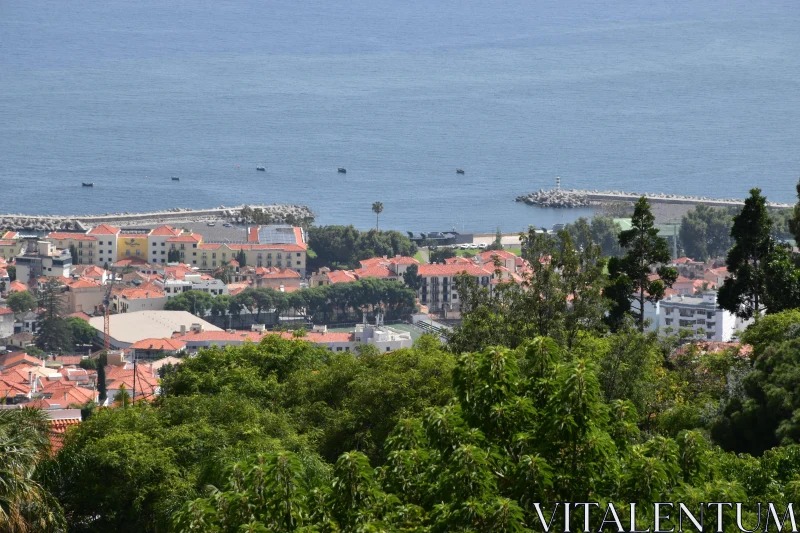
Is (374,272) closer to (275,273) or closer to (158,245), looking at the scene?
(275,273)

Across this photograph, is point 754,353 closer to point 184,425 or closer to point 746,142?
point 184,425

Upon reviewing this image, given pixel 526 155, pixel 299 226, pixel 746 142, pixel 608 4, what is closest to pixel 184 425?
pixel 299 226

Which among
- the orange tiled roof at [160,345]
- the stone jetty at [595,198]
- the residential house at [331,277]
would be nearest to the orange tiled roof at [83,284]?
the residential house at [331,277]

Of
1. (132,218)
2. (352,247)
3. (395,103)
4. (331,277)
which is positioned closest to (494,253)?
(331,277)

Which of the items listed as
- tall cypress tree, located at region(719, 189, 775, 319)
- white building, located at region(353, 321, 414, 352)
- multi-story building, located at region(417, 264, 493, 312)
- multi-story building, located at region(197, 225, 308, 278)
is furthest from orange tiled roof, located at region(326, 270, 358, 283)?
tall cypress tree, located at region(719, 189, 775, 319)

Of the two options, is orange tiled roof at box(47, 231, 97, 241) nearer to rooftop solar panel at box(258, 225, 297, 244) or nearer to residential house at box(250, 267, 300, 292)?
rooftop solar panel at box(258, 225, 297, 244)

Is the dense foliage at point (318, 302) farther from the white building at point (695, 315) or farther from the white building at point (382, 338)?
the white building at point (695, 315)
